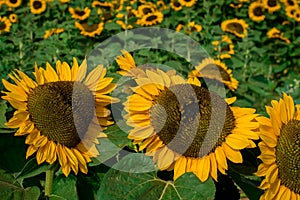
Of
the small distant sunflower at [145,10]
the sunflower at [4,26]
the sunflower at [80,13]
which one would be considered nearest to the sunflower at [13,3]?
the sunflower at [80,13]

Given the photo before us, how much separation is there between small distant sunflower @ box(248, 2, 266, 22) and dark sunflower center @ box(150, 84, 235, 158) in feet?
16.8

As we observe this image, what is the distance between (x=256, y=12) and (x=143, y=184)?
5.26 m

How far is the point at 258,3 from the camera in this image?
21.5 ft

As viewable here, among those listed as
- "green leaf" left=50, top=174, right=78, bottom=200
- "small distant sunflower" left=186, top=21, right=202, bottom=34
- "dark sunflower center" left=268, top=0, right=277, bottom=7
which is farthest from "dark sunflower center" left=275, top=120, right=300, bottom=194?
"dark sunflower center" left=268, top=0, right=277, bottom=7

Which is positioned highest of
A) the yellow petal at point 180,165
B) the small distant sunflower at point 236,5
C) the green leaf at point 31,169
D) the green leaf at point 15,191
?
the yellow petal at point 180,165

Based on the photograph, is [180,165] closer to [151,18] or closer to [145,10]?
[151,18]

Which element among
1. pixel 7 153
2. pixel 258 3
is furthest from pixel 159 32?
pixel 7 153

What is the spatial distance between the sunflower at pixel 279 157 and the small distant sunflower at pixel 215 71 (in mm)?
1593

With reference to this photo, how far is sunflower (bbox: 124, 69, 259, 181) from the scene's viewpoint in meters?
1.33

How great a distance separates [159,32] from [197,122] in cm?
383

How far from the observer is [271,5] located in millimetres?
6520

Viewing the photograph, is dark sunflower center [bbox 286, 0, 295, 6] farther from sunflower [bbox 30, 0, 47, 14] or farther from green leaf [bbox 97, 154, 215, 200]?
green leaf [bbox 97, 154, 215, 200]

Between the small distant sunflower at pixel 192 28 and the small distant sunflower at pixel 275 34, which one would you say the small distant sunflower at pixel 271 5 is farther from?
the small distant sunflower at pixel 192 28

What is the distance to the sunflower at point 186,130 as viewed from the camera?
4.37 feet
